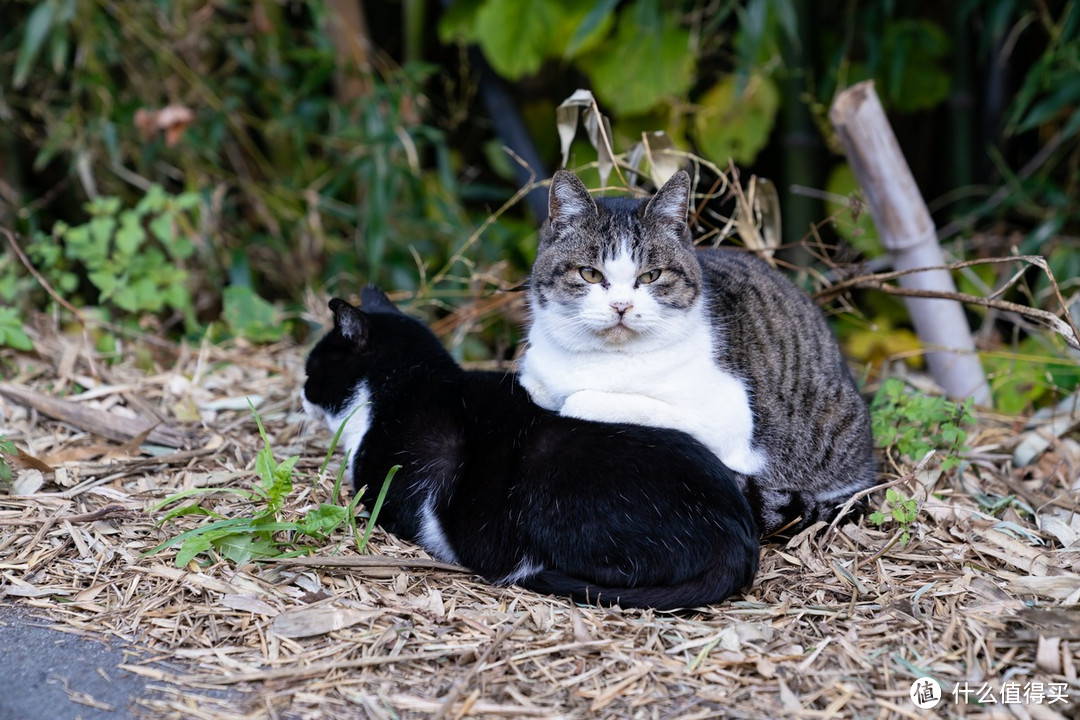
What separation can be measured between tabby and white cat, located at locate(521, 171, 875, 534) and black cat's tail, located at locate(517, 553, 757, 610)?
374mm

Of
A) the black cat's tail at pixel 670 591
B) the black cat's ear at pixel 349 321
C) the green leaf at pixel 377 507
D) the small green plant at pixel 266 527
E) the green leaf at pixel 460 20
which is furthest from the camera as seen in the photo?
the green leaf at pixel 460 20

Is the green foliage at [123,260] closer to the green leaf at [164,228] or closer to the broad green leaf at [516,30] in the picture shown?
the green leaf at [164,228]

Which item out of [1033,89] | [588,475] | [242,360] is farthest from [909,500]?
[242,360]

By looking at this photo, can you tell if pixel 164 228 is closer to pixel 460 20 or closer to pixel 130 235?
pixel 130 235

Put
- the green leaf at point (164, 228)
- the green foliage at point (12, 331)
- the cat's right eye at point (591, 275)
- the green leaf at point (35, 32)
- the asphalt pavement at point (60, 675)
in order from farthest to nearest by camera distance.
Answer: the green leaf at point (35, 32), the green leaf at point (164, 228), the green foliage at point (12, 331), the cat's right eye at point (591, 275), the asphalt pavement at point (60, 675)

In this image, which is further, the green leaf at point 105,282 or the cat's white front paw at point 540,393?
the green leaf at point 105,282

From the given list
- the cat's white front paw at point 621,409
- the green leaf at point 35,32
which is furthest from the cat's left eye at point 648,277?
the green leaf at point 35,32

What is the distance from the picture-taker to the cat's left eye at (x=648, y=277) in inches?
94.6

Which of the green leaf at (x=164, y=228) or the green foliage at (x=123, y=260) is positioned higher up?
the green leaf at (x=164, y=228)

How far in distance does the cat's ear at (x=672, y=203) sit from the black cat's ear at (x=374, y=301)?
0.90 metres

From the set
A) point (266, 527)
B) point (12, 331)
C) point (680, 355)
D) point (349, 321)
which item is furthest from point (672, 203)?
point (12, 331)

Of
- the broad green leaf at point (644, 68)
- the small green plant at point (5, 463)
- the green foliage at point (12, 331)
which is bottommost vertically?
the small green plant at point (5, 463)

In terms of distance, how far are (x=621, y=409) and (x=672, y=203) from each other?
57cm

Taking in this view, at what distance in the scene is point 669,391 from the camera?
2400 millimetres
